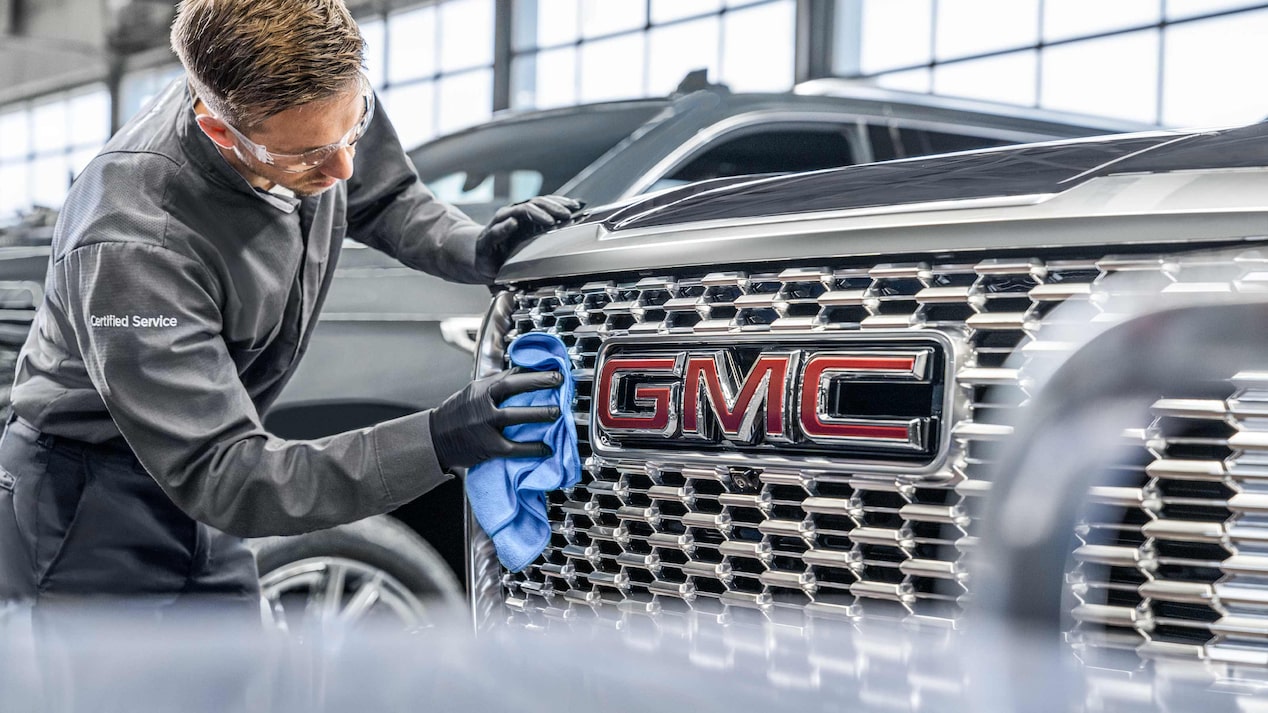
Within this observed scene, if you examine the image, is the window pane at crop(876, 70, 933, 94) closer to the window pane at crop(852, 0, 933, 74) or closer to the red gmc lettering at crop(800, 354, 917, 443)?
the window pane at crop(852, 0, 933, 74)

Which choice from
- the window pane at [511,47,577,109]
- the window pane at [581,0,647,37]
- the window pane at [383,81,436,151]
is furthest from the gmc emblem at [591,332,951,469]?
the window pane at [383,81,436,151]

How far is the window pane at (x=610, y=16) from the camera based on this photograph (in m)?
11.6

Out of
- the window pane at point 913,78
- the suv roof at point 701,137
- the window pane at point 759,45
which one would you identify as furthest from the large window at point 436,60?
the suv roof at point 701,137

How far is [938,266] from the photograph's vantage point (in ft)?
3.69

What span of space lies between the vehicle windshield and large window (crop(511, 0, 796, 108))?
7173 mm

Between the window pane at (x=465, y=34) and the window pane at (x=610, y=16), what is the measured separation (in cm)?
100

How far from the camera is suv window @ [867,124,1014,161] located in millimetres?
2738

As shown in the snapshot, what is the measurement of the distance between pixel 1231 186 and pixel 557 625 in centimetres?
90

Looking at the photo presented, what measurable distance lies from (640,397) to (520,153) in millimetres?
1563

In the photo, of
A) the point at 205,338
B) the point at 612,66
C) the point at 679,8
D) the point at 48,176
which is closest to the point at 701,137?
the point at 205,338

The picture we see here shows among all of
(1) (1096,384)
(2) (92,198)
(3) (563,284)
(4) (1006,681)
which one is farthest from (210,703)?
(2) (92,198)

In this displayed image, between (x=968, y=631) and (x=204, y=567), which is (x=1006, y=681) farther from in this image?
(x=204, y=567)

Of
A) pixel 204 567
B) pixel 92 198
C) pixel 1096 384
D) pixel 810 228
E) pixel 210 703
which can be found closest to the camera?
pixel 210 703

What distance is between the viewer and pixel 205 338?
159cm
